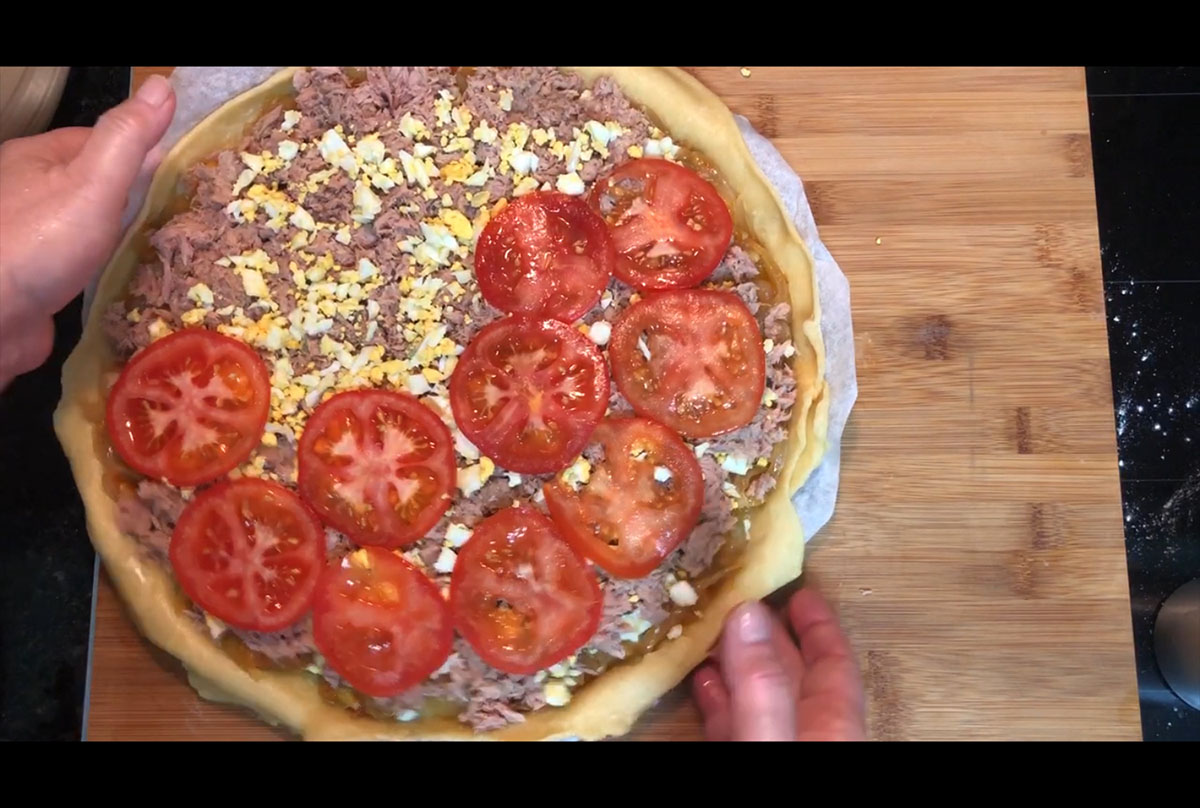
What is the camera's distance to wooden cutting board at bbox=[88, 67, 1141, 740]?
6.41 ft

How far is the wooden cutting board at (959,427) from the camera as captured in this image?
195 cm

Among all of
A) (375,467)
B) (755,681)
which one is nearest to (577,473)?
(375,467)

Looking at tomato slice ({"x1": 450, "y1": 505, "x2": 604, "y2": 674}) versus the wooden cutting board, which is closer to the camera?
tomato slice ({"x1": 450, "y1": 505, "x2": 604, "y2": 674})

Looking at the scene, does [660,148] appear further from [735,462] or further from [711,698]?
[711,698]

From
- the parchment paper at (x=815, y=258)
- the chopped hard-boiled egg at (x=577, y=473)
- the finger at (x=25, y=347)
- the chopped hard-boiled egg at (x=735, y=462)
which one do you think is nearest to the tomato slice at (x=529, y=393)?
the chopped hard-boiled egg at (x=577, y=473)

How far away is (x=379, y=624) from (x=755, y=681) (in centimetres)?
71

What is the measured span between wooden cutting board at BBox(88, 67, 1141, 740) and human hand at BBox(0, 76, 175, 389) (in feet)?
1.07

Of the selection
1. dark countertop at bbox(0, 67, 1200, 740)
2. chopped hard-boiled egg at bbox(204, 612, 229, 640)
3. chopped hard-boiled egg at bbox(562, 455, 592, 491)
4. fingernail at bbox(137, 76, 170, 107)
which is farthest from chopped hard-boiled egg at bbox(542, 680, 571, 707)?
fingernail at bbox(137, 76, 170, 107)

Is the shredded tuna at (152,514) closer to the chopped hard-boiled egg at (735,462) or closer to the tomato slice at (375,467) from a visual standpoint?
the tomato slice at (375,467)

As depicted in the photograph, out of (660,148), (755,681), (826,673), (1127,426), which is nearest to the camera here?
(755,681)

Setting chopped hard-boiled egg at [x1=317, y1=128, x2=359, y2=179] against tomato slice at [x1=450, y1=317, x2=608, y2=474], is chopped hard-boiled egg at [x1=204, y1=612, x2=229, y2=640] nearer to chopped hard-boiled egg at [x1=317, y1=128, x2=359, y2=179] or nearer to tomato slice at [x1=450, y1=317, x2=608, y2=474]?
tomato slice at [x1=450, y1=317, x2=608, y2=474]

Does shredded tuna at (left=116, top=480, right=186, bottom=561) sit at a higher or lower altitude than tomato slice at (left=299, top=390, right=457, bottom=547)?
lower

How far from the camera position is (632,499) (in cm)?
185

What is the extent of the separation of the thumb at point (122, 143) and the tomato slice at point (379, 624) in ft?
2.72
